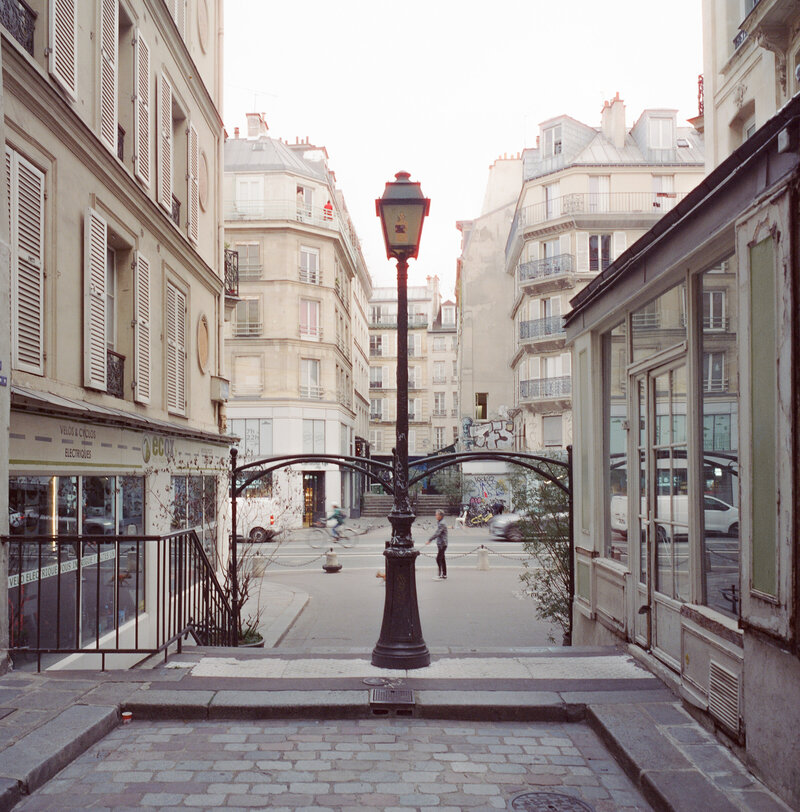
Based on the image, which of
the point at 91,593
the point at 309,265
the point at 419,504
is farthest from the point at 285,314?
the point at 91,593

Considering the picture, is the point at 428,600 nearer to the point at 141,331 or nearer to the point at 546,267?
the point at 141,331

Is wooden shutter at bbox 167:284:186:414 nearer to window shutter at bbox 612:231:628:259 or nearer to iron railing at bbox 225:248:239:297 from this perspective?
iron railing at bbox 225:248:239:297

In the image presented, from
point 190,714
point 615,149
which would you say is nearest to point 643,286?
point 190,714

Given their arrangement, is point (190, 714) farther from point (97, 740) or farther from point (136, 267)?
point (136, 267)

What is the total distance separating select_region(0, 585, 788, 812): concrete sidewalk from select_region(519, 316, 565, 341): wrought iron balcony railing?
114 feet

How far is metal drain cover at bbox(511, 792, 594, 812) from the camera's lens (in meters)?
4.25

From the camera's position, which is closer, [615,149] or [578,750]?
[578,750]

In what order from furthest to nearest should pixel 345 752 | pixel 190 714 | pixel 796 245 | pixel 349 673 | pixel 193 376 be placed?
pixel 193 376
pixel 349 673
pixel 190 714
pixel 345 752
pixel 796 245

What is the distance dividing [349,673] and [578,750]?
215 cm

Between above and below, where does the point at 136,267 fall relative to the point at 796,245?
above

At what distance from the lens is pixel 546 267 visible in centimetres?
4172

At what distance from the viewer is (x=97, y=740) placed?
516 centimetres

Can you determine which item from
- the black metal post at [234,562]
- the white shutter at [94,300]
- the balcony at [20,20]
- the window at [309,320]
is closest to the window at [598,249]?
the window at [309,320]

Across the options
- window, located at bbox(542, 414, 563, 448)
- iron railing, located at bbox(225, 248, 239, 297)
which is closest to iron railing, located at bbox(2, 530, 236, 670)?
iron railing, located at bbox(225, 248, 239, 297)
